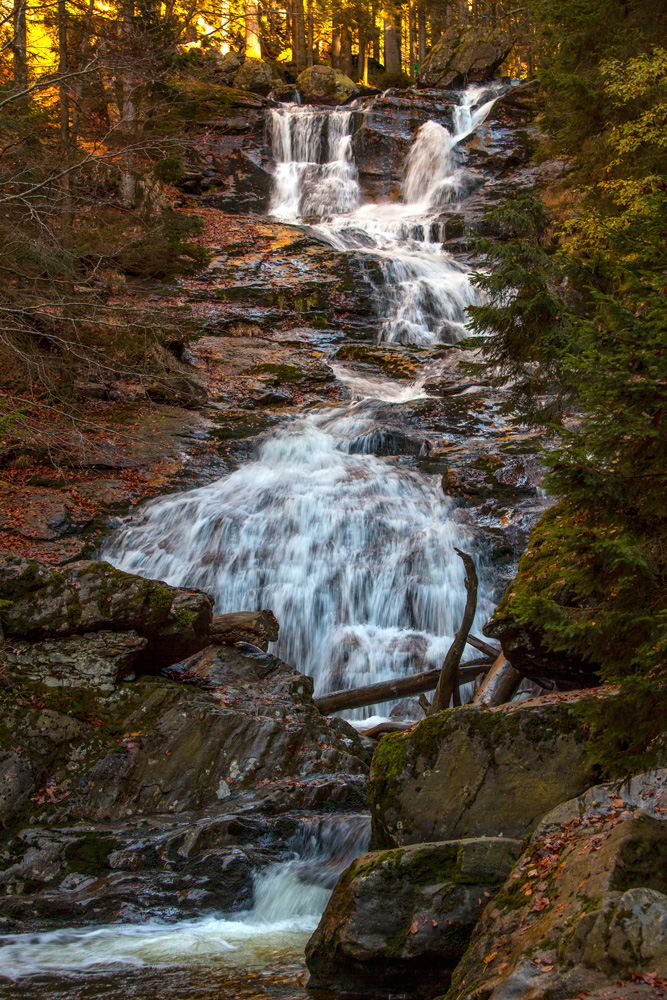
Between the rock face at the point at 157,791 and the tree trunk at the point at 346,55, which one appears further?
the tree trunk at the point at 346,55

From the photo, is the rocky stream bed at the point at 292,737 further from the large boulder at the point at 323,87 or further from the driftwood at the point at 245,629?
the large boulder at the point at 323,87

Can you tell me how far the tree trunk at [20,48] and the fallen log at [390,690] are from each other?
756cm

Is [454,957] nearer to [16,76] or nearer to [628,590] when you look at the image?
[628,590]

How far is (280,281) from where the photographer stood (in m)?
20.5

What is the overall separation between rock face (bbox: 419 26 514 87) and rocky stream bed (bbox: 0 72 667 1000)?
20373mm

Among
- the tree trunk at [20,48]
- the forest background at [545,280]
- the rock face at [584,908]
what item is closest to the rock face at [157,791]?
the forest background at [545,280]

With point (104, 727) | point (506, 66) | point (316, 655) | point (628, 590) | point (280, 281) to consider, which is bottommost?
point (316, 655)

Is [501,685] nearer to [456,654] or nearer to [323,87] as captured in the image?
[456,654]

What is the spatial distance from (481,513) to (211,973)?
28.7 ft

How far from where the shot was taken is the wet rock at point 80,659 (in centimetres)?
702

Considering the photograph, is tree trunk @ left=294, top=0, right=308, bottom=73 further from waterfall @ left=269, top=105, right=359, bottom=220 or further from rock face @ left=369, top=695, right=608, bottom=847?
rock face @ left=369, top=695, right=608, bottom=847

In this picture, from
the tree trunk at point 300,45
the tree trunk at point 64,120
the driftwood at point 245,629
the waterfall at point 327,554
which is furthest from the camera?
the tree trunk at point 300,45

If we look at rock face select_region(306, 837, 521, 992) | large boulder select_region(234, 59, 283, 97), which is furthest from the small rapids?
rock face select_region(306, 837, 521, 992)

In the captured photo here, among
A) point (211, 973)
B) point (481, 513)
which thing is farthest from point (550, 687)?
point (481, 513)
